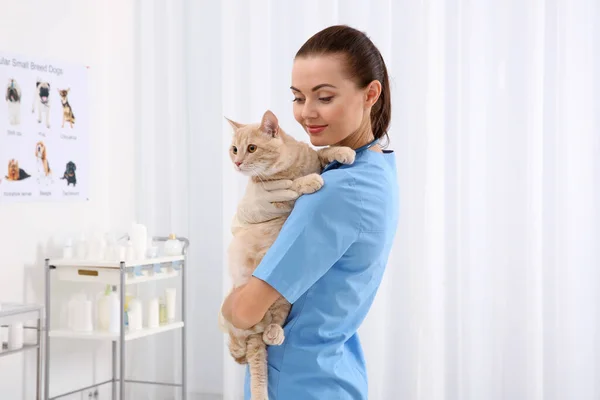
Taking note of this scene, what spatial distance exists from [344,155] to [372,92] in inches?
4.8

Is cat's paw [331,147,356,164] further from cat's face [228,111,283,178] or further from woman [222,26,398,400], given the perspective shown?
cat's face [228,111,283,178]

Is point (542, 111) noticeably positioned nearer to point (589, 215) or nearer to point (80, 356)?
point (589, 215)

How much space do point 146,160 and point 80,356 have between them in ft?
3.33

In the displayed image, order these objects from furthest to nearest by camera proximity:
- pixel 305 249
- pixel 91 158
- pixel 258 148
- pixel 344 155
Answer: pixel 91 158
pixel 258 148
pixel 344 155
pixel 305 249

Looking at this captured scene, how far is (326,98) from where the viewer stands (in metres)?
1.17

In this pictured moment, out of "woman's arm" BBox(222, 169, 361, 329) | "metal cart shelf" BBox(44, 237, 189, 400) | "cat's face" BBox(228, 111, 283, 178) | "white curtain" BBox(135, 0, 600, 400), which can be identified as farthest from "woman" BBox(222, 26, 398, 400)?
"white curtain" BBox(135, 0, 600, 400)

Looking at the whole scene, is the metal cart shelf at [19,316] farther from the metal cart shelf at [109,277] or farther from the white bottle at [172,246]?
the white bottle at [172,246]

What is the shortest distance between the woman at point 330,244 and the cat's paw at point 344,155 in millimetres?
11

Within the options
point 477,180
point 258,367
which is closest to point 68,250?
point 477,180

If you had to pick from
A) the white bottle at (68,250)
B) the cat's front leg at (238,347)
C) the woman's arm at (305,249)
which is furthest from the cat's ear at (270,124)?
the white bottle at (68,250)

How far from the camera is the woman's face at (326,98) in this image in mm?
1155


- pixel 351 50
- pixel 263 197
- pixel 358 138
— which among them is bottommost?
pixel 263 197

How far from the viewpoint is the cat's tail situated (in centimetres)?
118

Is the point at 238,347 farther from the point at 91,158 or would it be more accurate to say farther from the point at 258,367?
the point at 91,158
